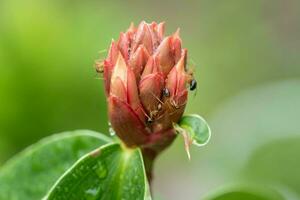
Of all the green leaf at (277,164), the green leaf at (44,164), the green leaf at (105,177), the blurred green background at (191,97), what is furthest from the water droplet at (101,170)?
the green leaf at (277,164)

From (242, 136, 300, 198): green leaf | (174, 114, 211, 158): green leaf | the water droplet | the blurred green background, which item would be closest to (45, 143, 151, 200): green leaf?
the water droplet

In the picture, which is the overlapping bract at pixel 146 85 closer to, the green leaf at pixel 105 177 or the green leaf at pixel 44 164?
the green leaf at pixel 105 177

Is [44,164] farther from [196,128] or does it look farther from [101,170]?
[196,128]

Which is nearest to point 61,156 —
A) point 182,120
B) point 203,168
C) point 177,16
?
point 182,120

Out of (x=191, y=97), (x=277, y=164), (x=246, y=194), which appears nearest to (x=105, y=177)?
(x=246, y=194)

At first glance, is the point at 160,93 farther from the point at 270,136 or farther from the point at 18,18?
the point at 18,18

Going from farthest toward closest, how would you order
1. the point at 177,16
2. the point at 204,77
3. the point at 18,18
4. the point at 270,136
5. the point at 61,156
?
the point at 177,16 < the point at 204,77 < the point at 18,18 < the point at 270,136 < the point at 61,156
